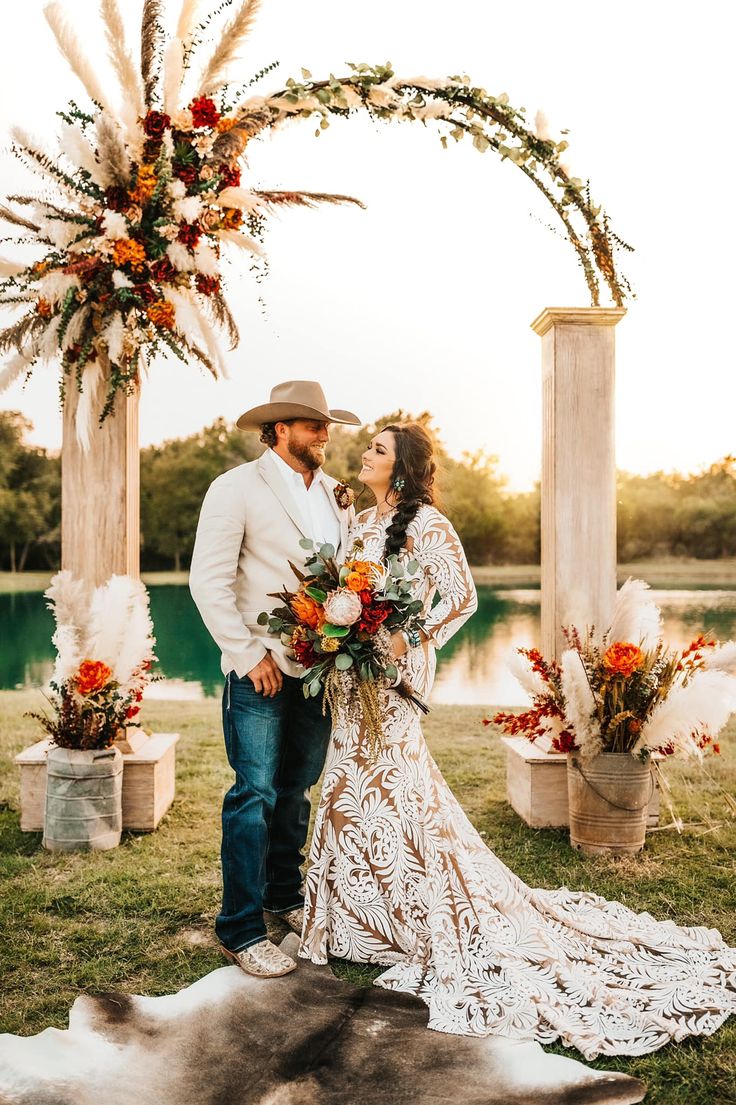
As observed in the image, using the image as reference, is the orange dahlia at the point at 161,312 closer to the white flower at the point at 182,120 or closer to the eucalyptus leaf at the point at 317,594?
the white flower at the point at 182,120

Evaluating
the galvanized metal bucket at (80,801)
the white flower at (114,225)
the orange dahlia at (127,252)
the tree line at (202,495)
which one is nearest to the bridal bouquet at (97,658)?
the galvanized metal bucket at (80,801)

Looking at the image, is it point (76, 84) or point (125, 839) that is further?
point (125, 839)

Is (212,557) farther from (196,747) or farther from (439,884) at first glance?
(196,747)

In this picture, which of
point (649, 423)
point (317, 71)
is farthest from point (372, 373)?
point (317, 71)

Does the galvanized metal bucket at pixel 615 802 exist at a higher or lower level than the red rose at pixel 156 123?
lower

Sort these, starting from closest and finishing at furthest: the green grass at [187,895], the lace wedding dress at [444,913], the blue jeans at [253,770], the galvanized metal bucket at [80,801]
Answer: the green grass at [187,895] → the lace wedding dress at [444,913] → the blue jeans at [253,770] → the galvanized metal bucket at [80,801]

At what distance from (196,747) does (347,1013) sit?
425 cm

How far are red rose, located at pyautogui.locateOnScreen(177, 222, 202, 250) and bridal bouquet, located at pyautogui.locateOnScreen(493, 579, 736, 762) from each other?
245 centimetres

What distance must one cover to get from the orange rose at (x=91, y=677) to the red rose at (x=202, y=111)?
2490mm

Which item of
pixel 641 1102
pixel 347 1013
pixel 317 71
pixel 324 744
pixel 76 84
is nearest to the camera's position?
pixel 641 1102

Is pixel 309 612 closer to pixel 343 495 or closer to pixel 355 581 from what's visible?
pixel 355 581

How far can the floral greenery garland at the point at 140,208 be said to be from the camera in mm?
4039

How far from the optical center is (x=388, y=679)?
3.31 metres

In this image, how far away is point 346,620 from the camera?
2.98 metres
